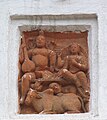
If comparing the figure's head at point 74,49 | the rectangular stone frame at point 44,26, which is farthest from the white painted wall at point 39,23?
the figure's head at point 74,49

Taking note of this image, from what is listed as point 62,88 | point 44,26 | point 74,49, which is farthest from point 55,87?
point 44,26

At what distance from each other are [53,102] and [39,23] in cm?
57

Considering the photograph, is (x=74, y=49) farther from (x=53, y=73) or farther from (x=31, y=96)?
(x=31, y=96)

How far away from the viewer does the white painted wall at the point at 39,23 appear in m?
5.16

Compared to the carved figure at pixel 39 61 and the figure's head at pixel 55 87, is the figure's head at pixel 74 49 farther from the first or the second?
the figure's head at pixel 55 87

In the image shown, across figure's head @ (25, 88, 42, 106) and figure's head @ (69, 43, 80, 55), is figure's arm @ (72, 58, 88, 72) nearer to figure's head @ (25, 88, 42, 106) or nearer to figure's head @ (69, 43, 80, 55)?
figure's head @ (69, 43, 80, 55)

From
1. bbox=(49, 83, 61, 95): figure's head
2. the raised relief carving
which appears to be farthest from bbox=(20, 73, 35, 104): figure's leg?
bbox=(49, 83, 61, 95): figure's head

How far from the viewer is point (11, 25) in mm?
5383

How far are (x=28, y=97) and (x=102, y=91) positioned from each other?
49 centimetres

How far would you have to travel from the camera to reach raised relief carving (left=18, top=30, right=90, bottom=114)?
17.0ft

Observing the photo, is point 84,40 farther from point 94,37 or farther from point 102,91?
point 102,91

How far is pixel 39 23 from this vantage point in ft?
17.6

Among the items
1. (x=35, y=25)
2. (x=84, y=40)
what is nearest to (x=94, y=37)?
(x=84, y=40)

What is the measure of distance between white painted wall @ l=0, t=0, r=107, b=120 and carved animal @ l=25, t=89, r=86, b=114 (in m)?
0.06
